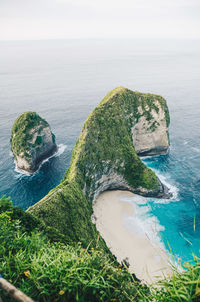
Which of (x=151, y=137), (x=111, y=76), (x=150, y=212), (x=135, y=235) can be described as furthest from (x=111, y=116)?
(x=111, y=76)

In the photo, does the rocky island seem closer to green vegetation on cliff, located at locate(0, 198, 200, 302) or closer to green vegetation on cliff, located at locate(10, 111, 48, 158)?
green vegetation on cliff, located at locate(0, 198, 200, 302)

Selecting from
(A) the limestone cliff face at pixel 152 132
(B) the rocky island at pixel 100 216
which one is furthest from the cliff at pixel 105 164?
(A) the limestone cliff face at pixel 152 132

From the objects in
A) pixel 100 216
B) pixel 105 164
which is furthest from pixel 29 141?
pixel 100 216

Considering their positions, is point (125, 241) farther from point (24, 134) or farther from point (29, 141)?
point (24, 134)

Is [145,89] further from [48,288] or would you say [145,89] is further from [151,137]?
[48,288]

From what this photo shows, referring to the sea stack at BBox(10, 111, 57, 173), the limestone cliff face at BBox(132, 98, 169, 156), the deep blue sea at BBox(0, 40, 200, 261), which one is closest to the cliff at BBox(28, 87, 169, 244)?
the limestone cliff face at BBox(132, 98, 169, 156)
